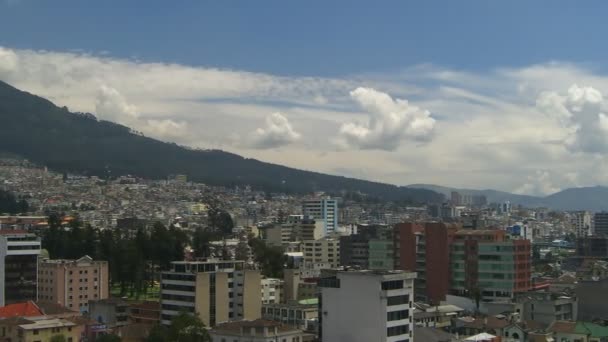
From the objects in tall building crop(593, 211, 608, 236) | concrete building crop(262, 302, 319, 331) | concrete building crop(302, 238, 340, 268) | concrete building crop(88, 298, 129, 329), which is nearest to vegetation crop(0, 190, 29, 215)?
concrete building crop(302, 238, 340, 268)

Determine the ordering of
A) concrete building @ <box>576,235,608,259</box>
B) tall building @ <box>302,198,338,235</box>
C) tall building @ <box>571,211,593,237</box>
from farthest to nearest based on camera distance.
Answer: tall building @ <box>571,211,593,237</box>, tall building @ <box>302,198,338,235</box>, concrete building @ <box>576,235,608,259</box>

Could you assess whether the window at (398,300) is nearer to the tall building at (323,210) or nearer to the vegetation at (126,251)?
the vegetation at (126,251)

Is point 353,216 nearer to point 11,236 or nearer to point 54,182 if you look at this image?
point 54,182

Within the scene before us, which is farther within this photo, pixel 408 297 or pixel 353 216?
pixel 353 216

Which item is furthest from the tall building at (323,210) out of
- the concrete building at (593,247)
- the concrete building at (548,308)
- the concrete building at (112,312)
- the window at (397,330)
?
the window at (397,330)

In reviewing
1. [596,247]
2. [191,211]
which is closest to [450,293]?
[596,247]

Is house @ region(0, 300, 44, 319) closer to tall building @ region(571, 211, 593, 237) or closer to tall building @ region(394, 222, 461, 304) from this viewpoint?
tall building @ region(394, 222, 461, 304)
